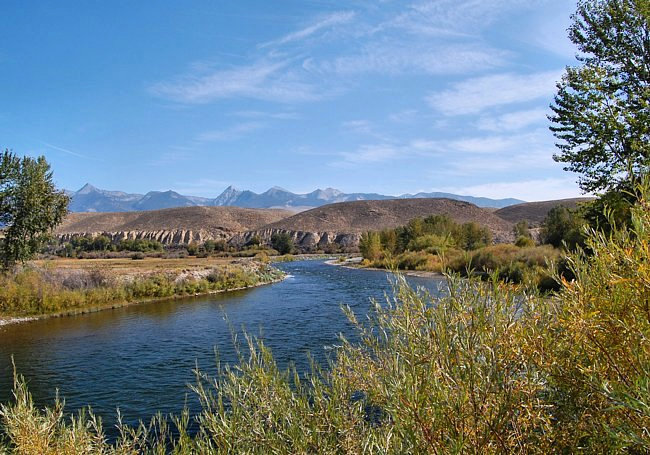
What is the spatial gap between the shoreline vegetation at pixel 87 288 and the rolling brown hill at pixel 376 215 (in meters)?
75.1

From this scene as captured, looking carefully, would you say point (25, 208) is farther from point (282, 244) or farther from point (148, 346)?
point (282, 244)

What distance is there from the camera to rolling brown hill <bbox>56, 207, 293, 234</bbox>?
121 meters

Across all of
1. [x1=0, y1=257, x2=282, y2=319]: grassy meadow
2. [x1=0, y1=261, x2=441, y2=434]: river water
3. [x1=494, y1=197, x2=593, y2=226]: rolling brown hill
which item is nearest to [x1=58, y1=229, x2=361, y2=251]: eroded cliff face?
[x1=494, y1=197, x2=593, y2=226]: rolling brown hill

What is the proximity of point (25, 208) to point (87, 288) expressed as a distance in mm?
5865

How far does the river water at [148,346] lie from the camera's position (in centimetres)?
1163

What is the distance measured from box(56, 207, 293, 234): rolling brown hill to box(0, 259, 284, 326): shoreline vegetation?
83.5m

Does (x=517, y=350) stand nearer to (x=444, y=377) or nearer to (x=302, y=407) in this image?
(x=444, y=377)

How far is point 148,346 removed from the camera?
55.5ft

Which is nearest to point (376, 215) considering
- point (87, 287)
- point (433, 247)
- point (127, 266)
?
point (433, 247)

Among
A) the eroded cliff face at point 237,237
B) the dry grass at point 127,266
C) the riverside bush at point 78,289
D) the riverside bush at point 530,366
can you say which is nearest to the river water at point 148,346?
the riverside bush at point 78,289

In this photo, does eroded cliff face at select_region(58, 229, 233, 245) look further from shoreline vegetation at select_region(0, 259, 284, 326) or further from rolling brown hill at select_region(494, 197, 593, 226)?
shoreline vegetation at select_region(0, 259, 284, 326)

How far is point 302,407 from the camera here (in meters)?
4.11

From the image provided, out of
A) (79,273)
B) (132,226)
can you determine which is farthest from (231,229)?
(79,273)

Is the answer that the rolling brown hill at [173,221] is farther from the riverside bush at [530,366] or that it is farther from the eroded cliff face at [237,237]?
the riverside bush at [530,366]
